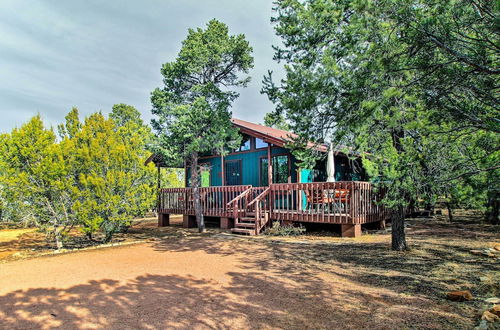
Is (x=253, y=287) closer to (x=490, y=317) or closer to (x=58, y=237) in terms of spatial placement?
(x=490, y=317)

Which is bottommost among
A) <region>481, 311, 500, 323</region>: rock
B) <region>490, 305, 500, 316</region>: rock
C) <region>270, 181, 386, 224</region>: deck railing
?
<region>481, 311, 500, 323</region>: rock

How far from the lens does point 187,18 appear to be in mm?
12523

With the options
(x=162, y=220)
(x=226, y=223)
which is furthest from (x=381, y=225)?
(x=162, y=220)

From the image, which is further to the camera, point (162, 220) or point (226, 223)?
point (162, 220)

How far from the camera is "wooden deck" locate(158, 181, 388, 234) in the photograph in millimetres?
9258

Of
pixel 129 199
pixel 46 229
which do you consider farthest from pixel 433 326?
pixel 46 229

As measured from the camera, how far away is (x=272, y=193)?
11188 mm

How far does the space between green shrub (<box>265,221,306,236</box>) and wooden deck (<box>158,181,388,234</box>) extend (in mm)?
305

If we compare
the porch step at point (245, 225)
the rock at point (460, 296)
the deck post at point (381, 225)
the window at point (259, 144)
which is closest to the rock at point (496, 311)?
the rock at point (460, 296)

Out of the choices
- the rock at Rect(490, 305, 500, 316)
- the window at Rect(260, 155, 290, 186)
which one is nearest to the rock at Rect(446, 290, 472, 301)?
the rock at Rect(490, 305, 500, 316)

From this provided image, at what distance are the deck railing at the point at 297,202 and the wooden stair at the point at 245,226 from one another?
9.8 inches

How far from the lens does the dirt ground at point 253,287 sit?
320 centimetres

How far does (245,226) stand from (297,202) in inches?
87.8

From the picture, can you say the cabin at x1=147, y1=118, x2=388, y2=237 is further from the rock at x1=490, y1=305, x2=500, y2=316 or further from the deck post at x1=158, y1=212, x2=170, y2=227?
the rock at x1=490, y1=305, x2=500, y2=316
